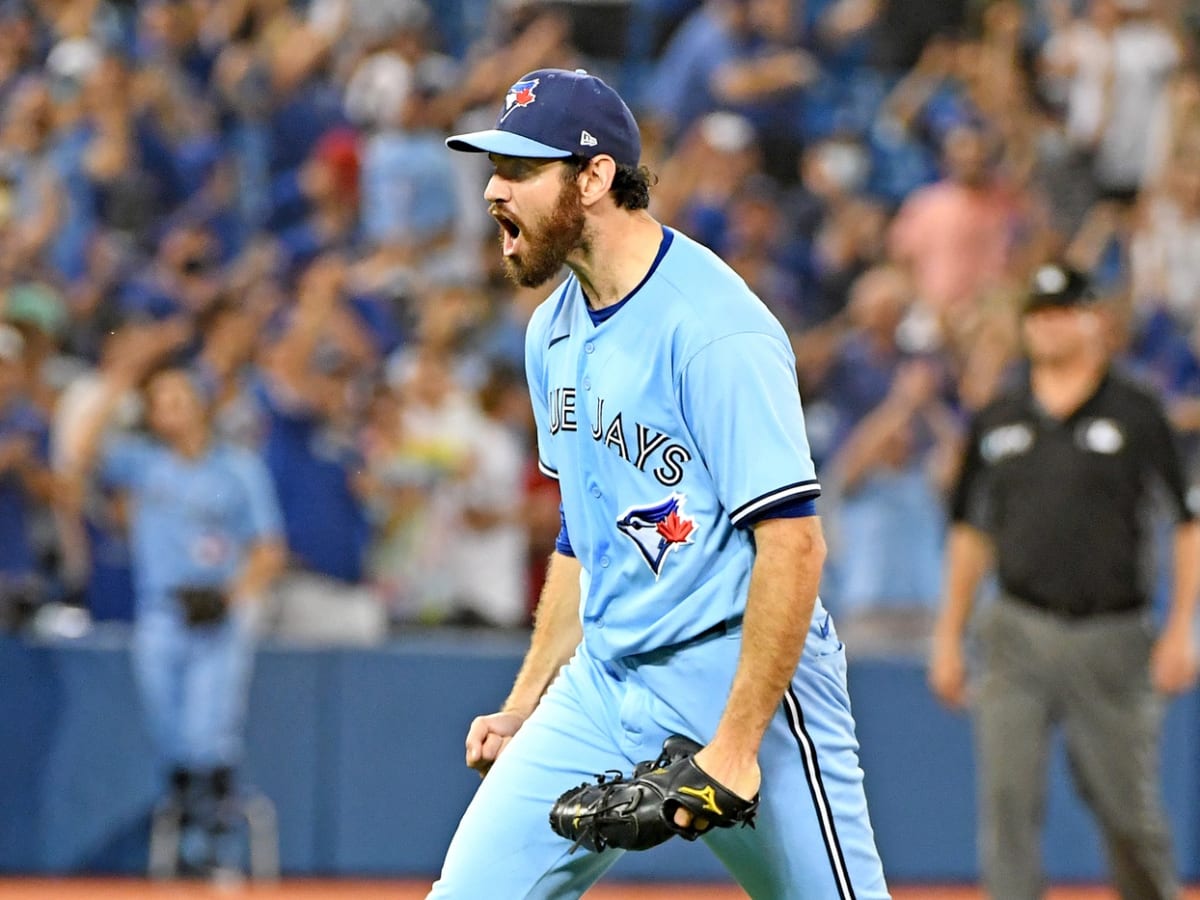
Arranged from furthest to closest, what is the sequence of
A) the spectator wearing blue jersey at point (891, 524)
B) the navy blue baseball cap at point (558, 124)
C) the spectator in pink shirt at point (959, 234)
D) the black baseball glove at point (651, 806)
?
the spectator in pink shirt at point (959, 234)
the spectator wearing blue jersey at point (891, 524)
the navy blue baseball cap at point (558, 124)
the black baseball glove at point (651, 806)

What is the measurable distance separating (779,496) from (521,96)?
95 cm

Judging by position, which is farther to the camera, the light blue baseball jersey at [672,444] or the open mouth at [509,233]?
the open mouth at [509,233]

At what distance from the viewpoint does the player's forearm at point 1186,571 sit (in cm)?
688

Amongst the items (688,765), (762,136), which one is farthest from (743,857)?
(762,136)

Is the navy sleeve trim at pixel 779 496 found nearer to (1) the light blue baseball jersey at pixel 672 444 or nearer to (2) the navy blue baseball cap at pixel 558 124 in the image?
(1) the light blue baseball jersey at pixel 672 444

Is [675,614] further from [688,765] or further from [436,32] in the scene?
[436,32]

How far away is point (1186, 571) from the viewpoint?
6.94 m

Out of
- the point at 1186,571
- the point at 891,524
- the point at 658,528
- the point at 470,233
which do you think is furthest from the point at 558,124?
the point at 470,233

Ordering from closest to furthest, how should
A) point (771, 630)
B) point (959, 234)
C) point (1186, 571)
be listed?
1. point (771, 630)
2. point (1186, 571)
3. point (959, 234)

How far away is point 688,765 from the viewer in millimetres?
3652

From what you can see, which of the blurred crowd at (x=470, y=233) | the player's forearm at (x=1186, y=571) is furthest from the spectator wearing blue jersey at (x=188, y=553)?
the player's forearm at (x=1186, y=571)

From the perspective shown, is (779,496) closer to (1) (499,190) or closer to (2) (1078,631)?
(1) (499,190)

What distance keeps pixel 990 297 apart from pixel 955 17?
12.2ft

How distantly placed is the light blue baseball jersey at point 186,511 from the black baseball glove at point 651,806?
18.4 ft
